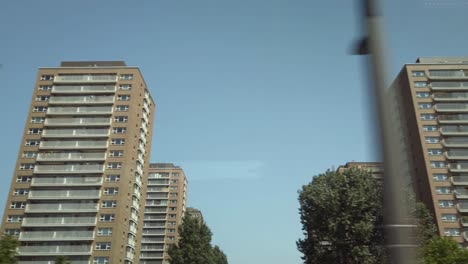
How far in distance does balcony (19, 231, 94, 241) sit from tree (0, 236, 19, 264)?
111 feet

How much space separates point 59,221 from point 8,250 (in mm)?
37253

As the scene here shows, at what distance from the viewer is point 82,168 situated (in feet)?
208

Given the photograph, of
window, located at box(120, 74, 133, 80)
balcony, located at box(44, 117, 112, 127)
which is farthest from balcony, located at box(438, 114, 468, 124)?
balcony, located at box(44, 117, 112, 127)

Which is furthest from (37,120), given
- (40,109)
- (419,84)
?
(419,84)

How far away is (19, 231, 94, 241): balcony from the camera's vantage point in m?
58.0

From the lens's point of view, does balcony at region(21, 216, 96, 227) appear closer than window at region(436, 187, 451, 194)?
Yes

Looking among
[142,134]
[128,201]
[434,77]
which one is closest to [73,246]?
[128,201]

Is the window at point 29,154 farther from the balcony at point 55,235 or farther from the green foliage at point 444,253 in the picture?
the green foliage at point 444,253

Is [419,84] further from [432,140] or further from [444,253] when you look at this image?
[444,253]

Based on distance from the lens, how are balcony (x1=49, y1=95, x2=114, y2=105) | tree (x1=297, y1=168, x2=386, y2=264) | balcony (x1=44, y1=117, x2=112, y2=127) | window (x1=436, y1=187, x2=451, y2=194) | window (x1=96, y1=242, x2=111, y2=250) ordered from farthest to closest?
balcony (x1=49, y1=95, x2=114, y2=105) → balcony (x1=44, y1=117, x2=112, y2=127) → window (x1=436, y1=187, x2=451, y2=194) → window (x1=96, y1=242, x2=111, y2=250) → tree (x1=297, y1=168, x2=386, y2=264)

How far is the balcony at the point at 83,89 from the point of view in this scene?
224ft

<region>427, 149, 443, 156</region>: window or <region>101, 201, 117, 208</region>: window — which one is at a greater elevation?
<region>427, 149, 443, 156</region>: window

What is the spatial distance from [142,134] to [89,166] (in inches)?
456

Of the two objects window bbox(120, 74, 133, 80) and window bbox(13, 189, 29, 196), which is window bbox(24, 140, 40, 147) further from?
window bbox(120, 74, 133, 80)
